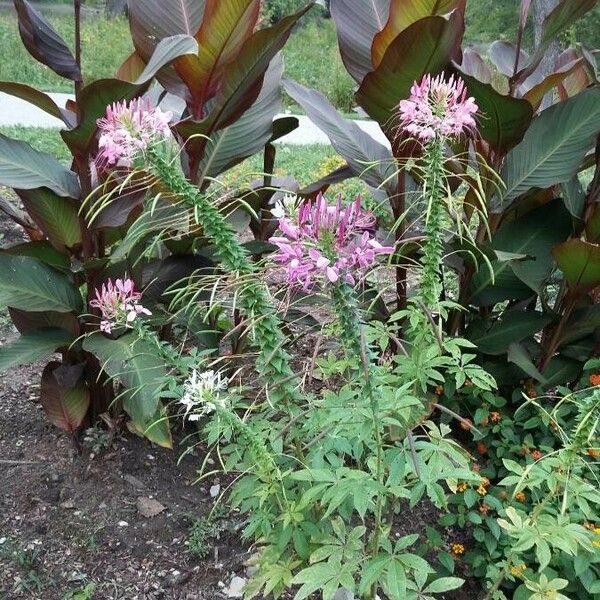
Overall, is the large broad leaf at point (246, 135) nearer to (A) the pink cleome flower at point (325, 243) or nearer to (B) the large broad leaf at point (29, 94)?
(B) the large broad leaf at point (29, 94)

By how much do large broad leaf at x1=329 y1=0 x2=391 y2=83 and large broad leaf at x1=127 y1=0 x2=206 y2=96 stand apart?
49cm

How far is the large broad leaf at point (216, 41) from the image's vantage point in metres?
2.05

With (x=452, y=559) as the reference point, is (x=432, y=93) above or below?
above

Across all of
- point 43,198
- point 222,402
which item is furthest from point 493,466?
point 43,198

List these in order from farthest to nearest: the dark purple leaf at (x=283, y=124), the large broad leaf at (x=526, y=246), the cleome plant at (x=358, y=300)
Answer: the dark purple leaf at (x=283, y=124) < the large broad leaf at (x=526, y=246) < the cleome plant at (x=358, y=300)

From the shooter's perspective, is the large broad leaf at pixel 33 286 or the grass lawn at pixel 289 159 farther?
the grass lawn at pixel 289 159

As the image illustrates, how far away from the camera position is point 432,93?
1.27m

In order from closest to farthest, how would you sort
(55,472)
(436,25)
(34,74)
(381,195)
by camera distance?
(436,25)
(55,472)
(381,195)
(34,74)

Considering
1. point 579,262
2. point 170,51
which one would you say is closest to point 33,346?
point 170,51

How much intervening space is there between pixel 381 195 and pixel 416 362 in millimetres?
1198

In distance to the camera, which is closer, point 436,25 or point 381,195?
point 436,25

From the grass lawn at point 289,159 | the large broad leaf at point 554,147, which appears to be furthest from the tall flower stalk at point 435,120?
the grass lawn at point 289,159

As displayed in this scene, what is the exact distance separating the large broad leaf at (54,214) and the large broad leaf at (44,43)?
1.27 ft

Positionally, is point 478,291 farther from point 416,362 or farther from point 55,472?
point 55,472
